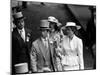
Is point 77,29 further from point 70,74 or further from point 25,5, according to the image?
point 25,5

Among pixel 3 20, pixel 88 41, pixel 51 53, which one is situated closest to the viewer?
pixel 3 20

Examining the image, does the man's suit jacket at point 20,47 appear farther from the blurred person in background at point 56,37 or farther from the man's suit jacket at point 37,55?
the blurred person in background at point 56,37

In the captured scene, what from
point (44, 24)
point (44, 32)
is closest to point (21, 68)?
point (44, 32)

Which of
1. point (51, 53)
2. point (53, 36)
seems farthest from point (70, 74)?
point (53, 36)

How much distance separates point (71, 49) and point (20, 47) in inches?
30.7

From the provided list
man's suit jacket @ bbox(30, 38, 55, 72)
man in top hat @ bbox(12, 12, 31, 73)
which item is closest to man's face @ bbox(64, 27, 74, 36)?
man's suit jacket @ bbox(30, 38, 55, 72)

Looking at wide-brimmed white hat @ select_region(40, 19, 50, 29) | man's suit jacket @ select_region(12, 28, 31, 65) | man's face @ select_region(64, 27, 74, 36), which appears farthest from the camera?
man's face @ select_region(64, 27, 74, 36)

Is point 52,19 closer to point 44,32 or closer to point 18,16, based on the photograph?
point 44,32

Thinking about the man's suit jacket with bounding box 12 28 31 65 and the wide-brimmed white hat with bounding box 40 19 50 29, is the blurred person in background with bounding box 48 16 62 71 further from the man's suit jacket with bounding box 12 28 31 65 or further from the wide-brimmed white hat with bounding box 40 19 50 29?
the man's suit jacket with bounding box 12 28 31 65

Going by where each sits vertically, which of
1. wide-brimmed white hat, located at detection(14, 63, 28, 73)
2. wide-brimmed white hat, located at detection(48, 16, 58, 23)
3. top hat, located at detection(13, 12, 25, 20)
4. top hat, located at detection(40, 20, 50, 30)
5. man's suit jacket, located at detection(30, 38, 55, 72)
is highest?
top hat, located at detection(13, 12, 25, 20)

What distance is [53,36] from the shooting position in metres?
2.71

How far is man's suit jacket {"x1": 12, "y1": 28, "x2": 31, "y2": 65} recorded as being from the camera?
253 cm

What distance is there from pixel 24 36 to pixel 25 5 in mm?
445

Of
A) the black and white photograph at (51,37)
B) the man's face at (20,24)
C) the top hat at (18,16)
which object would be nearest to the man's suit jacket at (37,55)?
the black and white photograph at (51,37)
